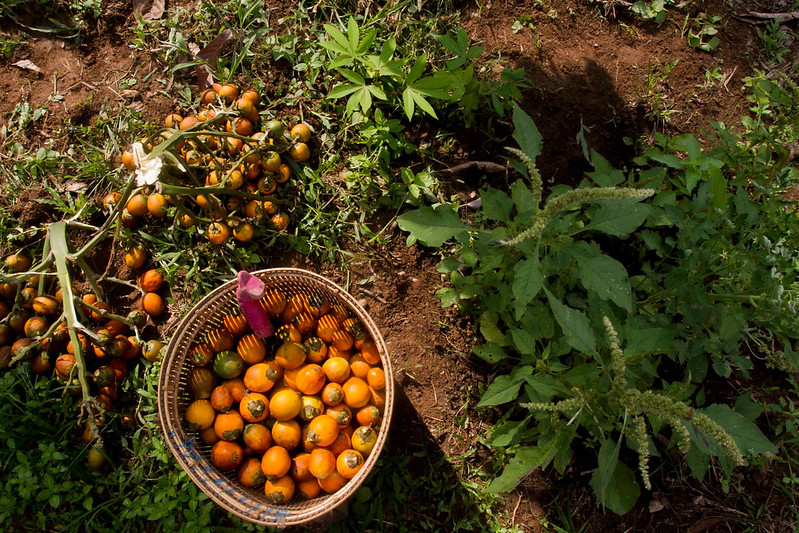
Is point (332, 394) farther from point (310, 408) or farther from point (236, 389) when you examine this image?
point (236, 389)

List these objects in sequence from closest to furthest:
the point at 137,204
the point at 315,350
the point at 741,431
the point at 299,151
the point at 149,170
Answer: the point at 149,170 → the point at 741,431 → the point at 315,350 → the point at 137,204 → the point at 299,151

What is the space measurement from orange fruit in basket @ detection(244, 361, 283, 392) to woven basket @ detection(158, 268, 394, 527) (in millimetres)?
346

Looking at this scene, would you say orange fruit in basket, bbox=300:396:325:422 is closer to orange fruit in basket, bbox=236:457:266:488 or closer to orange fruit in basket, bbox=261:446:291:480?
orange fruit in basket, bbox=261:446:291:480

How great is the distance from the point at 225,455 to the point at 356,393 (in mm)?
704

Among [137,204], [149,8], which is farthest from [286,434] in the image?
[149,8]

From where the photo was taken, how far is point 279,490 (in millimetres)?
2512

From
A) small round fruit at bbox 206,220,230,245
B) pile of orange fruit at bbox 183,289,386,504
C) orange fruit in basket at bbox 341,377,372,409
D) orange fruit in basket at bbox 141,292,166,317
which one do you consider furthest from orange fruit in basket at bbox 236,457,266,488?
small round fruit at bbox 206,220,230,245

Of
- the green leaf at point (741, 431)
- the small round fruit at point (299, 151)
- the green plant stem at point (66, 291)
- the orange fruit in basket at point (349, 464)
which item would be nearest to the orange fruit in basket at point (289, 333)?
the orange fruit in basket at point (349, 464)

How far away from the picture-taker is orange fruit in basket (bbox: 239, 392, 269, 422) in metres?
2.55

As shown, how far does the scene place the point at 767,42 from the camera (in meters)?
3.83

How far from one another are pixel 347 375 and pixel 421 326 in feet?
2.23

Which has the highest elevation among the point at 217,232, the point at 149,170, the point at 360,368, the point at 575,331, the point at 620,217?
the point at 149,170

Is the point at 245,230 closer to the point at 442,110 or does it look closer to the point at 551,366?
the point at 442,110

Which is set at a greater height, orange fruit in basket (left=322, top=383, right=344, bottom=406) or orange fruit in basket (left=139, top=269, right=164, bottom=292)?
orange fruit in basket (left=139, top=269, right=164, bottom=292)
